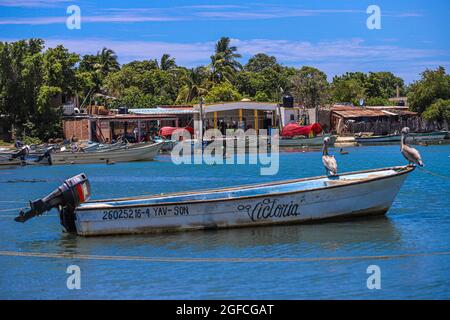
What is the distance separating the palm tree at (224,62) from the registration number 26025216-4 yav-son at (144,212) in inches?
3037

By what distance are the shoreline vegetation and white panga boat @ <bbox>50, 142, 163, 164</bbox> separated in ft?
43.4

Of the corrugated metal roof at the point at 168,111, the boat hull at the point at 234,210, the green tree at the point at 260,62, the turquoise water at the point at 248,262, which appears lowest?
the turquoise water at the point at 248,262

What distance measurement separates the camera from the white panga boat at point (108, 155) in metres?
63.4

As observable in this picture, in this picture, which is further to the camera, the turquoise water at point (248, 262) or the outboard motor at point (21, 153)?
the outboard motor at point (21, 153)

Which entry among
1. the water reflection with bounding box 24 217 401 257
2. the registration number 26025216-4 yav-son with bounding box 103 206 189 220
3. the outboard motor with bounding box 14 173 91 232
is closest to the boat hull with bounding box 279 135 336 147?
the water reflection with bounding box 24 217 401 257

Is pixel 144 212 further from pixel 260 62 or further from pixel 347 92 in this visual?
pixel 260 62

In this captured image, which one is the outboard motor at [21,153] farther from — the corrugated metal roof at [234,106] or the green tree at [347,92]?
the green tree at [347,92]

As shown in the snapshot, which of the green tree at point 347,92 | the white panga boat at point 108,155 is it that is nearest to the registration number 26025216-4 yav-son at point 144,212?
the white panga boat at point 108,155

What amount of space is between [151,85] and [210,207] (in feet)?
262

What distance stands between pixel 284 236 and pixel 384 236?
2749 millimetres

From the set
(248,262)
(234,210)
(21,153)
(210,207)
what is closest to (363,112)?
(21,153)

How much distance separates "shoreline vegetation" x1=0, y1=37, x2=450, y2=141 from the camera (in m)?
76.4

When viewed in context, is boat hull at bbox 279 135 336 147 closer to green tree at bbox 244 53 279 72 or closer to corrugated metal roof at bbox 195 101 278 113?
corrugated metal roof at bbox 195 101 278 113

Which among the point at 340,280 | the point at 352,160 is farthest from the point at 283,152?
the point at 340,280
